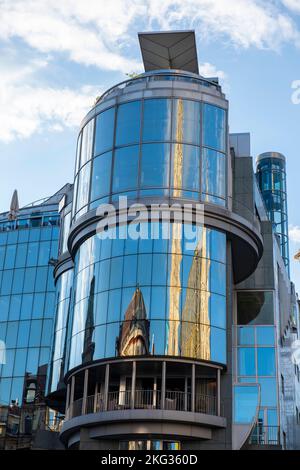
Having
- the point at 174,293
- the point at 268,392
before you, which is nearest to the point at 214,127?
the point at 174,293

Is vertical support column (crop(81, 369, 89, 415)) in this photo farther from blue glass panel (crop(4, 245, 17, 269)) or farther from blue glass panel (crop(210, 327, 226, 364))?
blue glass panel (crop(4, 245, 17, 269))

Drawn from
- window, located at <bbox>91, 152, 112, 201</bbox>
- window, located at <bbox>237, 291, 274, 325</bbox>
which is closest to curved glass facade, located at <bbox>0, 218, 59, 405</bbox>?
window, located at <bbox>237, 291, 274, 325</bbox>

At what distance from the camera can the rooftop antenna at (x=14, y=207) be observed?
66.6 meters

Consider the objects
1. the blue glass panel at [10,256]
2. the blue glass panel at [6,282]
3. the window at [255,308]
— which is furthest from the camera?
the blue glass panel at [10,256]

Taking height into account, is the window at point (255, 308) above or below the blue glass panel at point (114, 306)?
above

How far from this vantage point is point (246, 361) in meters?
40.0

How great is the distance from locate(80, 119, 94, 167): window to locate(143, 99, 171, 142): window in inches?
154

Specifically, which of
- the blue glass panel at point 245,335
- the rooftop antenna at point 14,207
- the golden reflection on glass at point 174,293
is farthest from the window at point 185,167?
the rooftop antenna at point 14,207

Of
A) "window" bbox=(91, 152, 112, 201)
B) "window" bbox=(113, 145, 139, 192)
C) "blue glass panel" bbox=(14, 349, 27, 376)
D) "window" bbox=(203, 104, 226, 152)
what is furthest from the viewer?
"blue glass panel" bbox=(14, 349, 27, 376)

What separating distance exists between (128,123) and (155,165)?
129 inches

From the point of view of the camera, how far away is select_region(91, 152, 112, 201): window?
3978 cm

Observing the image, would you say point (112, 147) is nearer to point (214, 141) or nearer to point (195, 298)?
point (214, 141)

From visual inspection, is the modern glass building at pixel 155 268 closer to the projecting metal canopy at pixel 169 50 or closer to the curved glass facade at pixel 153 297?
the curved glass facade at pixel 153 297

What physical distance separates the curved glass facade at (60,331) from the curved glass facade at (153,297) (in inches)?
283
